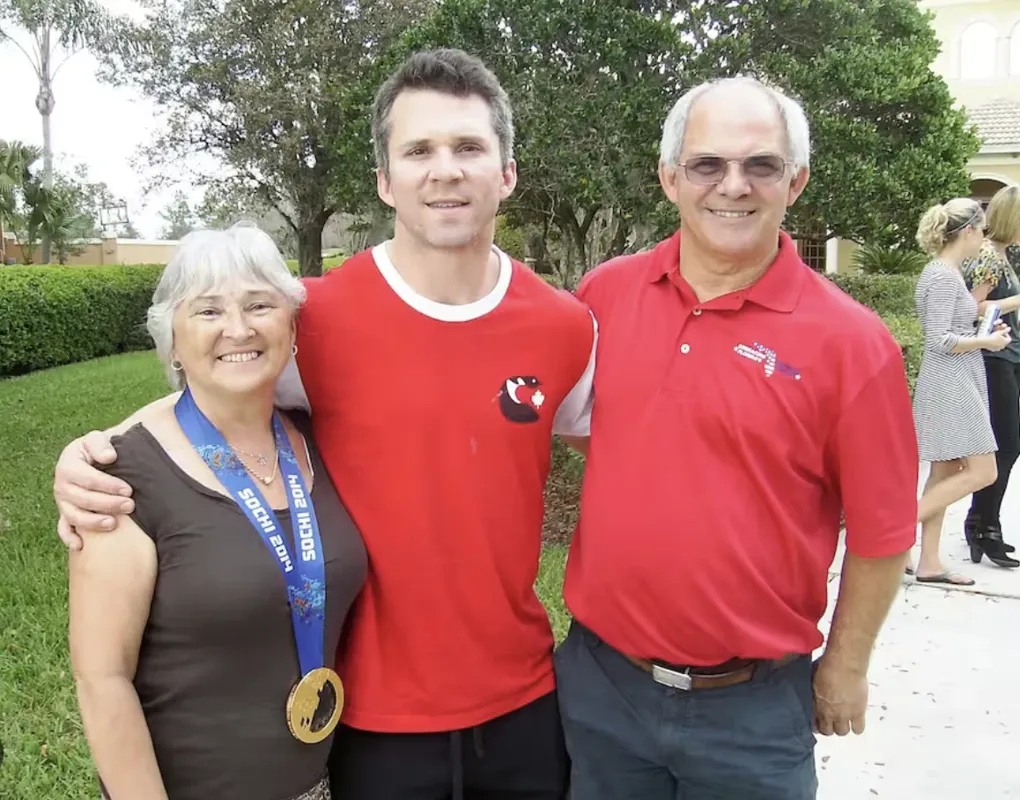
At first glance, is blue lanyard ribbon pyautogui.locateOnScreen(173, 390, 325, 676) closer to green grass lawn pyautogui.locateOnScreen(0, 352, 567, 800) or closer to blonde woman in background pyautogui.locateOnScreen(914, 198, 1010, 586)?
green grass lawn pyautogui.locateOnScreen(0, 352, 567, 800)

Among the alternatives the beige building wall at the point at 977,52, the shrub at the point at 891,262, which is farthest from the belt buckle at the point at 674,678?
the beige building wall at the point at 977,52

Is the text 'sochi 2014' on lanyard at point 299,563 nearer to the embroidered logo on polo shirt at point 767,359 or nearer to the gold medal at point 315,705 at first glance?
the gold medal at point 315,705

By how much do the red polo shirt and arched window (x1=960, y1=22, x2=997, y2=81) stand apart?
74.6 ft

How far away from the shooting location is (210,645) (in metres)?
1.88

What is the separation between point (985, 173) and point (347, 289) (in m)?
20.1

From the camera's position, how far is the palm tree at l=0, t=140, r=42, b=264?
88.0 ft

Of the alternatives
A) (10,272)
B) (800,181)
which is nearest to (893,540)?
(800,181)

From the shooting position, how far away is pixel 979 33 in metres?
21.7

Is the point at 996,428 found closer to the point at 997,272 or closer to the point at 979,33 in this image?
the point at 997,272

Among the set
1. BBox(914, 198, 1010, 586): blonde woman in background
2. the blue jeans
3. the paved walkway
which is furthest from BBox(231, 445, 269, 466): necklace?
BBox(914, 198, 1010, 586): blonde woman in background

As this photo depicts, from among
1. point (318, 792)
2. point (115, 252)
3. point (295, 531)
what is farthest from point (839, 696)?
point (115, 252)

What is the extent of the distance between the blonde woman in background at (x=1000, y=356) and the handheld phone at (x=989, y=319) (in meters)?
0.16

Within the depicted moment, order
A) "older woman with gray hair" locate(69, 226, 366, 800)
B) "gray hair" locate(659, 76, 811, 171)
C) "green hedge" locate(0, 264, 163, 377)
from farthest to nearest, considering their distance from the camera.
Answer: "green hedge" locate(0, 264, 163, 377) → "gray hair" locate(659, 76, 811, 171) → "older woman with gray hair" locate(69, 226, 366, 800)

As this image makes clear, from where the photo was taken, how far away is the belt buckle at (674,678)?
2199mm
